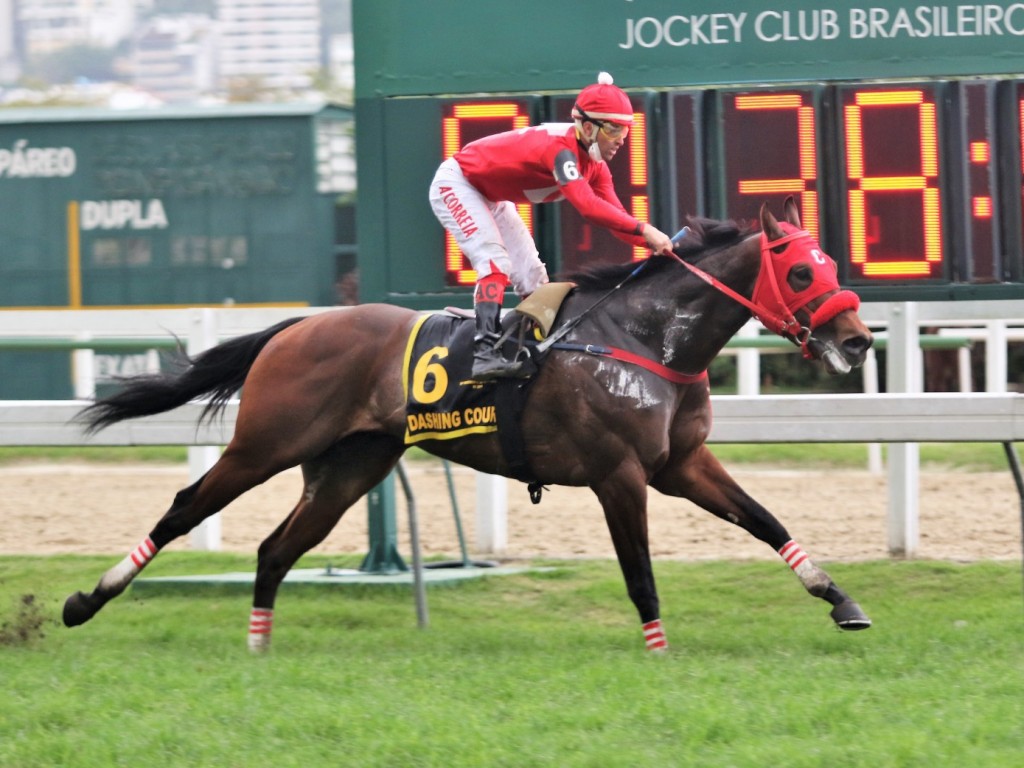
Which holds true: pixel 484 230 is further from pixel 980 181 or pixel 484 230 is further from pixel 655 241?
pixel 980 181

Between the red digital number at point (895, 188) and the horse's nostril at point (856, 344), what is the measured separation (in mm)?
1276

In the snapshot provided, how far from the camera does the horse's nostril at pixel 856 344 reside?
5.36 meters

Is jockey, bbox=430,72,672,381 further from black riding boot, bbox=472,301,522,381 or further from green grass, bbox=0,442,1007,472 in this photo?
green grass, bbox=0,442,1007,472

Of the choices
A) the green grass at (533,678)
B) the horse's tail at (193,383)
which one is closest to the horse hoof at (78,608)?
the green grass at (533,678)

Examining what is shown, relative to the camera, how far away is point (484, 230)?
230 inches

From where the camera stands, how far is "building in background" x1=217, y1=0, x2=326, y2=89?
3718 inches

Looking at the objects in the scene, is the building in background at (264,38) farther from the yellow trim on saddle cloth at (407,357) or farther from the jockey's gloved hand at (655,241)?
the jockey's gloved hand at (655,241)

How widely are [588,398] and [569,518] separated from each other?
3.44m

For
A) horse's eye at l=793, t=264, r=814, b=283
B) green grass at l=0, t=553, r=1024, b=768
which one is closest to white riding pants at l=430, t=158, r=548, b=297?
horse's eye at l=793, t=264, r=814, b=283

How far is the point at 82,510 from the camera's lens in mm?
9273

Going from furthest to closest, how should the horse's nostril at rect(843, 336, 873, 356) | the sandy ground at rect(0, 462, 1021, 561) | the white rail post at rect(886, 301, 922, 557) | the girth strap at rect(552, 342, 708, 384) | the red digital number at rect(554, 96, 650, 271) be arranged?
the sandy ground at rect(0, 462, 1021, 561)
the white rail post at rect(886, 301, 922, 557)
the red digital number at rect(554, 96, 650, 271)
the girth strap at rect(552, 342, 708, 384)
the horse's nostril at rect(843, 336, 873, 356)

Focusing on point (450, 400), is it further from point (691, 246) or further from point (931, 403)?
point (931, 403)

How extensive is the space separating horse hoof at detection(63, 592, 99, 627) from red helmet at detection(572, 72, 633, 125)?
2.38 meters

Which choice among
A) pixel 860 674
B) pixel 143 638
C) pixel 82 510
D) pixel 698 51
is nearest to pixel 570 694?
pixel 860 674
